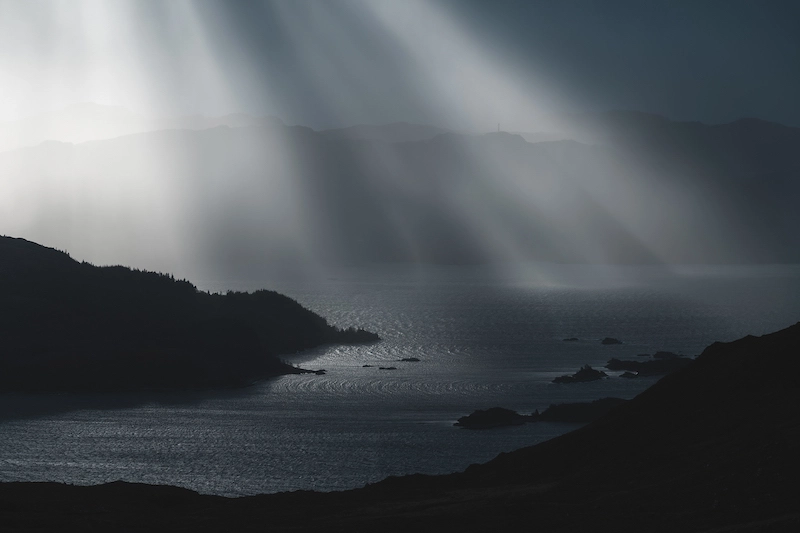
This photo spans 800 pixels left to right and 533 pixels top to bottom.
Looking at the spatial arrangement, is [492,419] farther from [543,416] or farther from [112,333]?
[112,333]

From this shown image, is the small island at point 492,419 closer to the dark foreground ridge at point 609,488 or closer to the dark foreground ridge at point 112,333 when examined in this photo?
the dark foreground ridge at point 609,488

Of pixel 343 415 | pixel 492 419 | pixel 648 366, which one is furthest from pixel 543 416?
pixel 648 366

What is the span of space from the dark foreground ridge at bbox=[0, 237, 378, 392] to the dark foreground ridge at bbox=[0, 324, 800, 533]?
59304 millimetres

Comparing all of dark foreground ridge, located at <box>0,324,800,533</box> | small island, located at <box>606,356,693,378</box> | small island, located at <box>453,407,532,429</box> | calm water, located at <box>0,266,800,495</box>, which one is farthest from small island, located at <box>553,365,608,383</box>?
dark foreground ridge, located at <box>0,324,800,533</box>

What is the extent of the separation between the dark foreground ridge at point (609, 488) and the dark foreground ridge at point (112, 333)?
195 ft

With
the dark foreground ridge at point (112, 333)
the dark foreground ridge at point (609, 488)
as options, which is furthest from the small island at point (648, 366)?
the dark foreground ridge at point (609, 488)

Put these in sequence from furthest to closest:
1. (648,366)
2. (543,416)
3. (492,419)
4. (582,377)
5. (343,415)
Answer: (648,366)
(582,377)
(343,415)
(543,416)
(492,419)

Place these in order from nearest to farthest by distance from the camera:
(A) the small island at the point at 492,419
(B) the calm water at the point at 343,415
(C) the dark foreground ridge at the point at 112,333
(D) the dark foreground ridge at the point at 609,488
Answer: (D) the dark foreground ridge at the point at 609,488
(B) the calm water at the point at 343,415
(A) the small island at the point at 492,419
(C) the dark foreground ridge at the point at 112,333

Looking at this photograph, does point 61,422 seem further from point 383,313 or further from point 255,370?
point 383,313

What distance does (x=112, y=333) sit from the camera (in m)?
91.6

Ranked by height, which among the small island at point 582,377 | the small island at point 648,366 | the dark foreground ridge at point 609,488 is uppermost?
the small island at point 648,366

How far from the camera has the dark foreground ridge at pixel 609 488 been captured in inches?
746

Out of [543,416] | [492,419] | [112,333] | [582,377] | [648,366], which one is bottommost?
[492,419]

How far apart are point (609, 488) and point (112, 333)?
3084 inches
